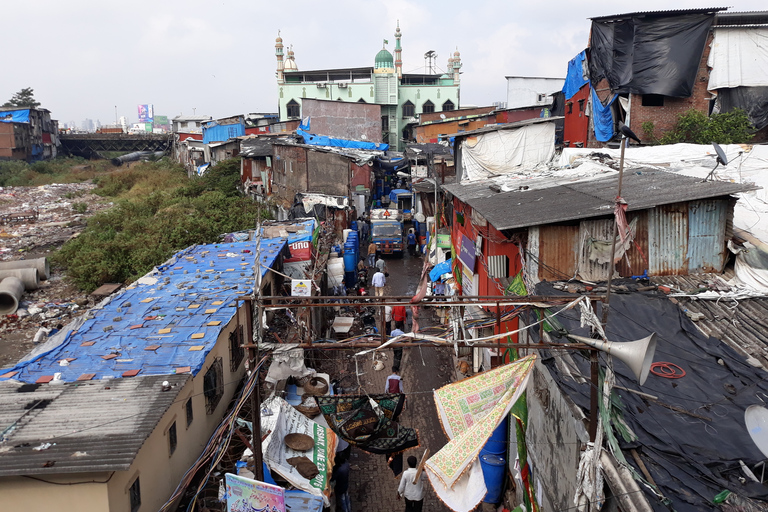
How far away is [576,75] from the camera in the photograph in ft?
88.5

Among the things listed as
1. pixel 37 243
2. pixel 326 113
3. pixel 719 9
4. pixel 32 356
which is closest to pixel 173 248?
pixel 37 243

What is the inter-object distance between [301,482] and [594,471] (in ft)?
15.6

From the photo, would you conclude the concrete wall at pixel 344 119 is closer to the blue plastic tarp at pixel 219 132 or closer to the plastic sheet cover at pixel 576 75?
the blue plastic tarp at pixel 219 132

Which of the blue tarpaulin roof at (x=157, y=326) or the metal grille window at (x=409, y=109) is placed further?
the metal grille window at (x=409, y=109)

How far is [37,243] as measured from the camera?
87.6 ft

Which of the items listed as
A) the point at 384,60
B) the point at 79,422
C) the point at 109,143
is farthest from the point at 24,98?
the point at 79,422

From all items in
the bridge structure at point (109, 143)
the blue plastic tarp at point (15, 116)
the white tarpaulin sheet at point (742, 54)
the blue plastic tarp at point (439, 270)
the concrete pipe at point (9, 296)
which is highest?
the blue plastic tarp at point (15, 116)

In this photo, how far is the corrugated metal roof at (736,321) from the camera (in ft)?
23.3

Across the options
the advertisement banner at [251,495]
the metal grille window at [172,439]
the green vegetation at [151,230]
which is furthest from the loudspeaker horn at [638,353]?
the green vegetation at [151,230]

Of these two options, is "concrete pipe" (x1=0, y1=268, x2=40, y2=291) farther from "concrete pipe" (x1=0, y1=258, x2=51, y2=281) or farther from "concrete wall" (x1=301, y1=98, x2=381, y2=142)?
"concrete wall" (x1=301, y1=98, x2=381, y2=142)

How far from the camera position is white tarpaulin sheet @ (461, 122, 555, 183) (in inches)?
811

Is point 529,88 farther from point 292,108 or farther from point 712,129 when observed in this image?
point 292,108

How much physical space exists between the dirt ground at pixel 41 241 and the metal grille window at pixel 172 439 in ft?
29.3

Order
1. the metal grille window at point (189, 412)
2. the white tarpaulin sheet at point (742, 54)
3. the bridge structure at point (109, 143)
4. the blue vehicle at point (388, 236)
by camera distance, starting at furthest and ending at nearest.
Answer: the bridge structure at point (109, 143), the blue vehicle at point (388, 236), the white tarpaulin sheet at point (742, 54), the metal grille window at point (189, 412)
